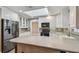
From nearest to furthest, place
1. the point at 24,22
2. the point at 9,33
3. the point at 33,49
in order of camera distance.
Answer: the point at 33,49
the point at 24,22
the point at 9,33

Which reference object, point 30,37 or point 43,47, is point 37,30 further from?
point 43,47

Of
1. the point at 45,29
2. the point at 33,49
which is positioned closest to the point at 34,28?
the point at 45,29

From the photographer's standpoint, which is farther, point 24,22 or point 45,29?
point 45,29

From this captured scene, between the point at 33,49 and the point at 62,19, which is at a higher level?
the point at 62,19

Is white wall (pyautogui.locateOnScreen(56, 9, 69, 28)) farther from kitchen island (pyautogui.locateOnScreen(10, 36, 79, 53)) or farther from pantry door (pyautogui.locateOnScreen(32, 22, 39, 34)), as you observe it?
pantry door (pyautogui.locateOnScreen(32, 22, 39, 34))

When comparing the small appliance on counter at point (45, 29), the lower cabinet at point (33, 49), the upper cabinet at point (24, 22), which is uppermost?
the upper cabinet at point (24, 22)

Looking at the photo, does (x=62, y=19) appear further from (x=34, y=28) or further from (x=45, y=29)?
(x=34, y=28)

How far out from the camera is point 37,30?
49.4 inches

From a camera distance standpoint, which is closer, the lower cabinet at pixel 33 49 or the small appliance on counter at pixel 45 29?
the lower cabinet at pixel 33 49

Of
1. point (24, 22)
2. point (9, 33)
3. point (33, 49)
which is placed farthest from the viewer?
point (9, 33)

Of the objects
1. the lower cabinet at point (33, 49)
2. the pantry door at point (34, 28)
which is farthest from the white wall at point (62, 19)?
the lower cabinet at point (33, 49)

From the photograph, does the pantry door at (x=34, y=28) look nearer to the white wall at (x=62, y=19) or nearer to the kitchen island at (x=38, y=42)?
the kitchen island at (x=38, y=42)
